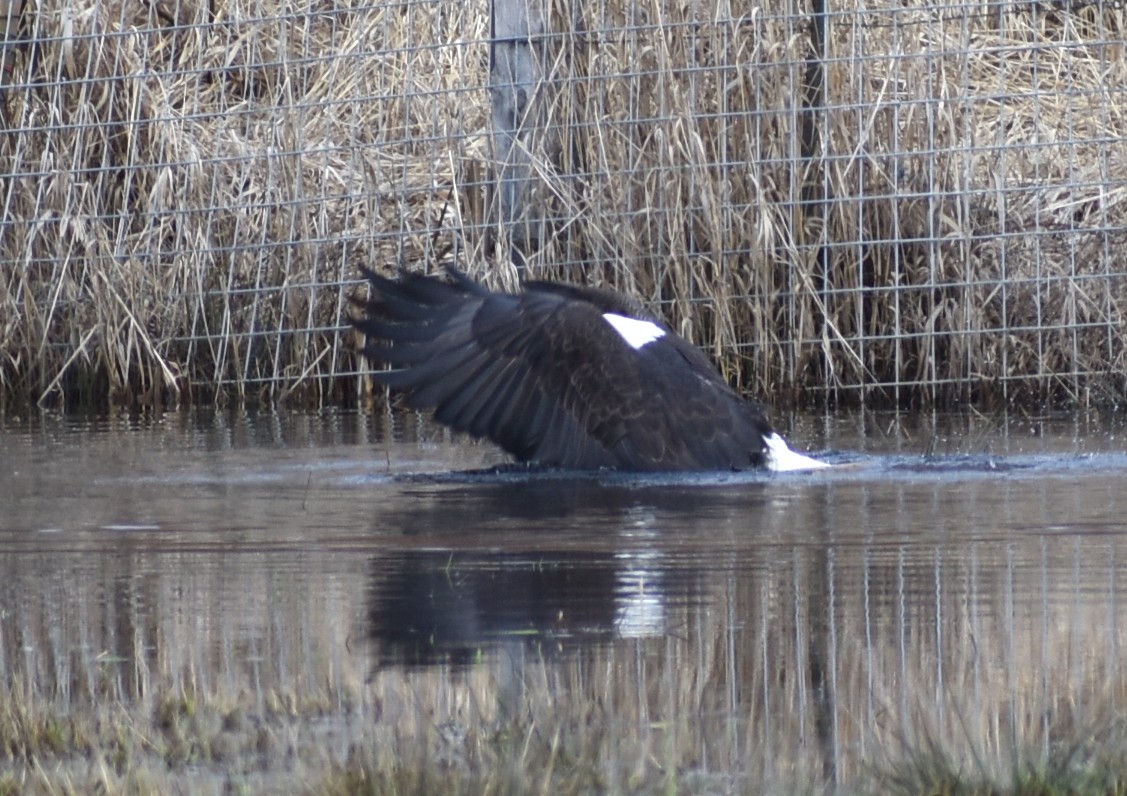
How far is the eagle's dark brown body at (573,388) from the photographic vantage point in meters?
6.56

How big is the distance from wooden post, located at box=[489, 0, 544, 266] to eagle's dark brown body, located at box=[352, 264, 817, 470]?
8.36 feet

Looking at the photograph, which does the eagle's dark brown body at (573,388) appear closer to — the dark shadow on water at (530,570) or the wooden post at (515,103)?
the dark shadow on water at (530,570)

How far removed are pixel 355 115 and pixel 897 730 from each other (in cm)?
721

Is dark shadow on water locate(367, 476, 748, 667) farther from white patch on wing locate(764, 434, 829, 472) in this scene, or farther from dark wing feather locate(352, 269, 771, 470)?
white patch on wing locate(764, 434, 829, 472)

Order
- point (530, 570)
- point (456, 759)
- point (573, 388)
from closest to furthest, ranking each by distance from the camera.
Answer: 1. point (456, 759)
2. point (530, 570)
3. point (573, 388)

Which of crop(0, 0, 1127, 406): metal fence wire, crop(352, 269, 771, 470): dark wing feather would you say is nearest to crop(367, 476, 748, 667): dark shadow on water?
crop(352, 269, 771, 470): dark wing feather

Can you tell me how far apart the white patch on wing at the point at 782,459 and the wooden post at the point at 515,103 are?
9.01 ft

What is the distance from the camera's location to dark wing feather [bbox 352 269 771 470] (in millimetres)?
6559

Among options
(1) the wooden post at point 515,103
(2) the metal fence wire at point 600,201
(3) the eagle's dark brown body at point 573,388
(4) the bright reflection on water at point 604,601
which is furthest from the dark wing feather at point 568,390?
(1) the wooden post at point 515,103

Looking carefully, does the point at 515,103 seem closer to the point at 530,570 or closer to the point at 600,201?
the point at 600,201

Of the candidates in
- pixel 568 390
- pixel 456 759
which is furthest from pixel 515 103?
pixel 456 759

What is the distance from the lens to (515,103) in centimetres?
930

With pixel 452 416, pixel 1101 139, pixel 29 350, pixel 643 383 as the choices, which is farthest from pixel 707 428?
pixel 29 350

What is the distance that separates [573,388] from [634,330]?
11.3 inches
